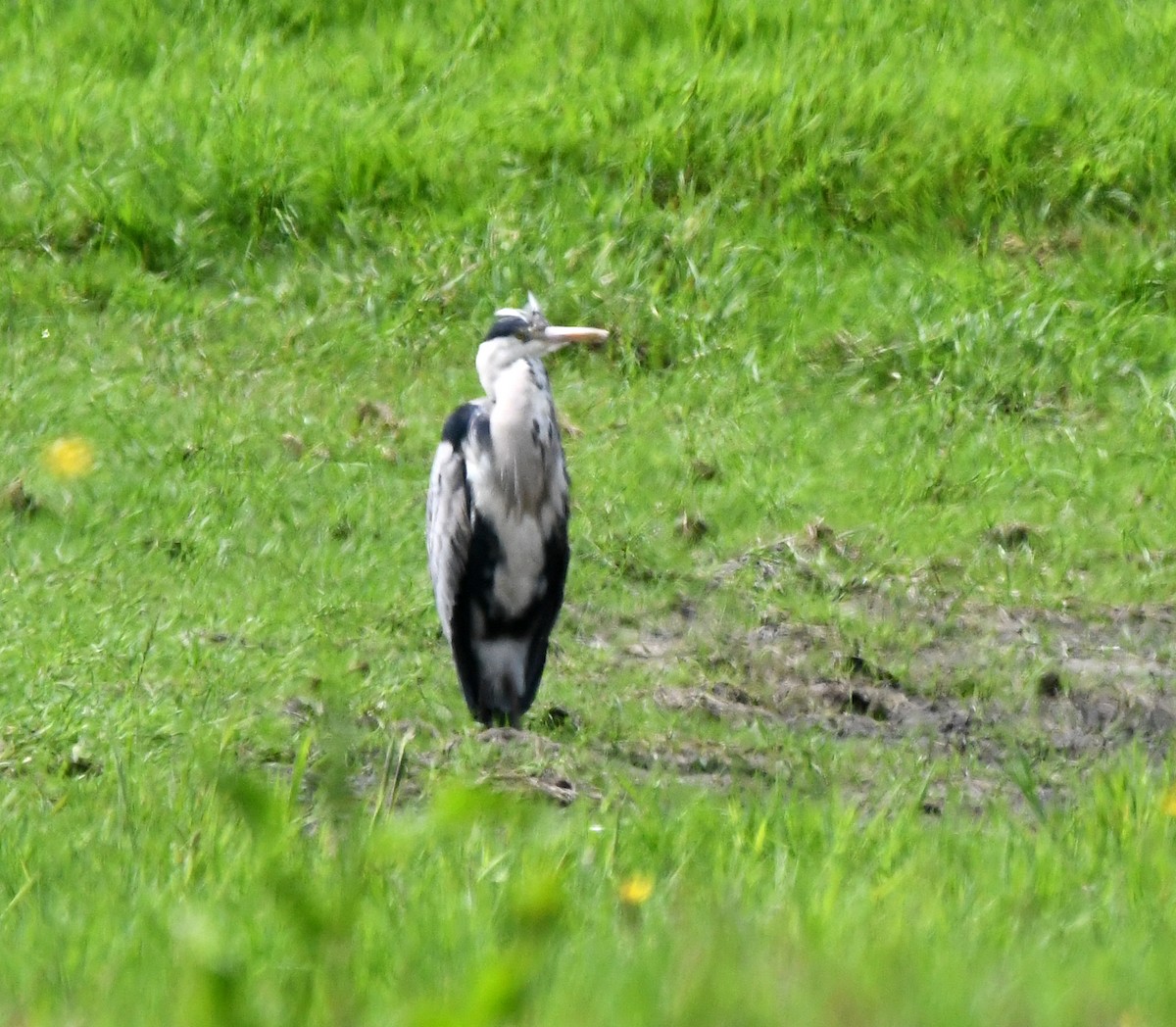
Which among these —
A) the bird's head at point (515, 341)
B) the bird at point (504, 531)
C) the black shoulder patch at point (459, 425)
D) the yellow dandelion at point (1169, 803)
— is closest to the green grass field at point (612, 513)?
the yellow dandelion at point (1169, 803)

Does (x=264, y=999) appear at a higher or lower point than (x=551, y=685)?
higher

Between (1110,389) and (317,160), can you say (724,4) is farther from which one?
(1110,389)

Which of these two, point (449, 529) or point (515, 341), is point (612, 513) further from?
point (449, 529)

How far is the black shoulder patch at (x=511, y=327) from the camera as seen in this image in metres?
5.71

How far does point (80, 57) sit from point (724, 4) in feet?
10.6

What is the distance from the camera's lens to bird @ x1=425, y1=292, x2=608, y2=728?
555 centimetres

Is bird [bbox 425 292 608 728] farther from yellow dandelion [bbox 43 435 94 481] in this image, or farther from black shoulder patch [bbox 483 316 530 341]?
yellow dandelion [bbox 43 435 94 481]

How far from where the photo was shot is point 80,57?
10672mm

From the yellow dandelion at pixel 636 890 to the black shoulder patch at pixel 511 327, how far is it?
8.56ft

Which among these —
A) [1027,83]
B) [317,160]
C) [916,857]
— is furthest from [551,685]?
[1027,83]

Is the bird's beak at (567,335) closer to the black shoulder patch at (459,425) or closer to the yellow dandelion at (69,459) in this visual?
the black shoulder patch at (459,425)

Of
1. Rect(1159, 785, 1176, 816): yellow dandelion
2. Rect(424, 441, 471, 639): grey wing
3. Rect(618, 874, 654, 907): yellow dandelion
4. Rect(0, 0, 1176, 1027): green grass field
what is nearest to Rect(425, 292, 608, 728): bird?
Rect(424, 441, 471, 639): grey wing

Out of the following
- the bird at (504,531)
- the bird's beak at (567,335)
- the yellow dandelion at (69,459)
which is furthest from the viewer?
the yellow dandelion at (69,459)

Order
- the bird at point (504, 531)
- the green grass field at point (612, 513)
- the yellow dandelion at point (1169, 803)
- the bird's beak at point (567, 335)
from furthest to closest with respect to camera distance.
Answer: the bird's beak at point (567, 335)
the bird at point (504, 531)
the yellow dandelion at point (1169, 803)
the green grass field at point (612, 513)
